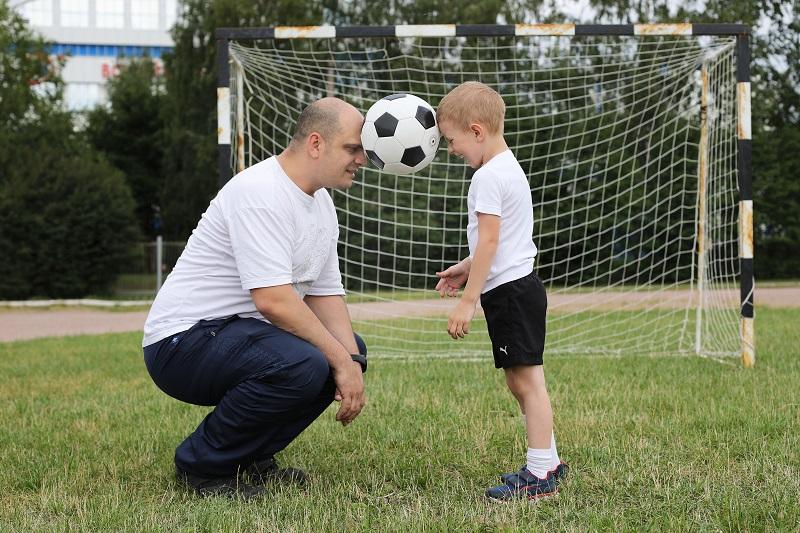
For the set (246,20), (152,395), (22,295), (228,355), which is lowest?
(22,295)

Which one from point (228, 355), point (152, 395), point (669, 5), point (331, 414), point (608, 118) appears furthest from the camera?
point (669, 5)

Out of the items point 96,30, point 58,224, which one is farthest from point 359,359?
point 96,30

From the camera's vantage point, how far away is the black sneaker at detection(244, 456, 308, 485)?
3527mm

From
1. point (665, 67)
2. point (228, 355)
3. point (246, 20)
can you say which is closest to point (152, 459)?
point (228, 355)

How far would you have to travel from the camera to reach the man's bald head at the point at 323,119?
3330mm

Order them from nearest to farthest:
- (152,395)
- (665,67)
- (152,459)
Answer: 1. (152,459)
2. (152,395)
3. (665,67)

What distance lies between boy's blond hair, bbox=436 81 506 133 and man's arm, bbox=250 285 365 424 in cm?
95

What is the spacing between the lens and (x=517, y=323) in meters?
3.37

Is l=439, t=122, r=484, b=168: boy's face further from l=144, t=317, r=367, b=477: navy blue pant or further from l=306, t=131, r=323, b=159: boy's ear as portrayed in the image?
l=144, t=317, r=367, b=477: navy blue pant

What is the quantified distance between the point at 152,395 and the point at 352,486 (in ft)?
9.19

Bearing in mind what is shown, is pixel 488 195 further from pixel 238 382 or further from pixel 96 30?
pixel 96 30

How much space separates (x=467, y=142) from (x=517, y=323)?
74 centimetres

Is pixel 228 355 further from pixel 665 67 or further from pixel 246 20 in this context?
pixel 246 20

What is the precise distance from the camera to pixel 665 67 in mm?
7887
